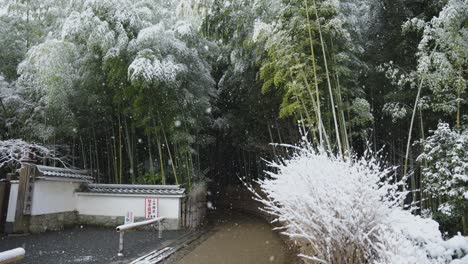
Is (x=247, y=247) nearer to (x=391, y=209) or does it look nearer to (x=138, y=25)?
(x=391, y=209)

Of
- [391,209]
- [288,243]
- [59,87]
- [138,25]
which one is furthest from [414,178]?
[59,87]

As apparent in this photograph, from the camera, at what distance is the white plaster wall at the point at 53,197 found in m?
6.72

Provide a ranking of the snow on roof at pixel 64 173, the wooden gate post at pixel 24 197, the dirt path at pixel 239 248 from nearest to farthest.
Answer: the dirt path at pixel 239 248 → the wooden gate post at pixel 24 197 → the snow on roof at pixel 64 173

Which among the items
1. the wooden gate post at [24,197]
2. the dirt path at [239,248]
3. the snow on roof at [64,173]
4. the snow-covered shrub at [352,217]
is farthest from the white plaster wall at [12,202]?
the snow-covered shrub at [352,217]

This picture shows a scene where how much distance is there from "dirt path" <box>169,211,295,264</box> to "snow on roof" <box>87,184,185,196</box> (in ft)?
3.85

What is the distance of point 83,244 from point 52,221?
2134 millimetres

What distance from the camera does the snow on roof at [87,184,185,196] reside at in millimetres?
7469

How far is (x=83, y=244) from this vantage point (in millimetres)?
5422

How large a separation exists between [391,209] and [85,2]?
6351mm

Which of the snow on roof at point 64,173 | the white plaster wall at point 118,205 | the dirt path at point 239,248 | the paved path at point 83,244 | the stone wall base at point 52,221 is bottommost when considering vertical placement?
the dirt path at point 239,248

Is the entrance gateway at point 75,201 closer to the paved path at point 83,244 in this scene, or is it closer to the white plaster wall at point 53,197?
the white plaster wall at point 53,197

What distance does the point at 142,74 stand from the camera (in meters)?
6.26

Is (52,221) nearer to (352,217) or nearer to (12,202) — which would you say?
(12,202)

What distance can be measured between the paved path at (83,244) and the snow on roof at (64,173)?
1.14 metres
